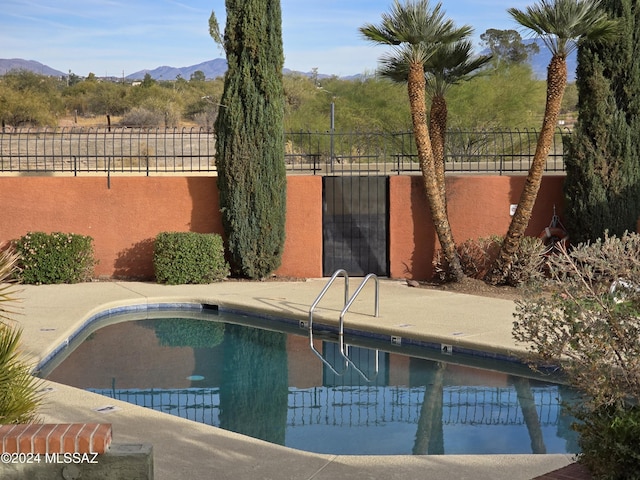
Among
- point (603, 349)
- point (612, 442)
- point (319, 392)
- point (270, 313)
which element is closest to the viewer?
point (612, 442)

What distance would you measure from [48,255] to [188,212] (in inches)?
105

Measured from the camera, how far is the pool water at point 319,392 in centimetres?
893

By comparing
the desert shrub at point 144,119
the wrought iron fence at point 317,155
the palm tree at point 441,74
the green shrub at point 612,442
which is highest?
the desert shrub at point 144,119

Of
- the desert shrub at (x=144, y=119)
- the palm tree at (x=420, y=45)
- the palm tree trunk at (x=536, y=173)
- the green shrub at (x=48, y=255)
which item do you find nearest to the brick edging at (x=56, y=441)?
the palm tree at (x=420, y=45)

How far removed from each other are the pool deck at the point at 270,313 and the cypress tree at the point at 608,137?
2.64 m

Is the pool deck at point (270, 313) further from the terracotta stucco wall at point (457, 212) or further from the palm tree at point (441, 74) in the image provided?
the palm tree at point (441, 74)

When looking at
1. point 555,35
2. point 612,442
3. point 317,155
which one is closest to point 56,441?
point 612,442

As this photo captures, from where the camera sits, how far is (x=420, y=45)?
1470 cm

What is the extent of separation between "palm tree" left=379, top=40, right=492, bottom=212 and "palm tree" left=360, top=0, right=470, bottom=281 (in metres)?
0.29

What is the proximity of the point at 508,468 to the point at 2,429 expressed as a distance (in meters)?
3.80

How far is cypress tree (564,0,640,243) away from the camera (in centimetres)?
1514

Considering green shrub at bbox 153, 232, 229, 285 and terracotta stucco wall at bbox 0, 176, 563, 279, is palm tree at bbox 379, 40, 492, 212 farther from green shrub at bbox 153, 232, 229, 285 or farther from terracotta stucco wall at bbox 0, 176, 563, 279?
green shrub at bbox 153, 232, 229, 285

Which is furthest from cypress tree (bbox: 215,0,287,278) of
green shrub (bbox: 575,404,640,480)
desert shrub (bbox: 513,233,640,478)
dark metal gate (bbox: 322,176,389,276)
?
green shrub (bbox: 575,404,640,480)

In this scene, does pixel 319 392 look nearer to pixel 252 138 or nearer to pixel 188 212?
pixel 252 138
